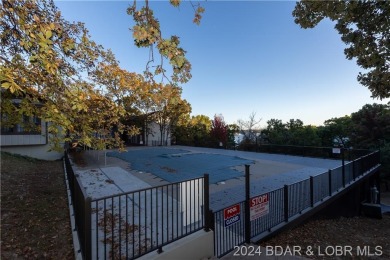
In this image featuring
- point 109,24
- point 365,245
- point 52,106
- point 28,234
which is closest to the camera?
point 52,106

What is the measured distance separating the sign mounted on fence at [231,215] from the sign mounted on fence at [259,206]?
44 centimetres

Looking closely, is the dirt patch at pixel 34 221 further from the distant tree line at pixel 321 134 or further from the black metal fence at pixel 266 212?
the distant tree line at pixel 321 134

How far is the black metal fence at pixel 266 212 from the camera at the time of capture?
4.19 meters

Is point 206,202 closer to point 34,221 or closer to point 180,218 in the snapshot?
point 180,218

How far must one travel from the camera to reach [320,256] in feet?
15.2

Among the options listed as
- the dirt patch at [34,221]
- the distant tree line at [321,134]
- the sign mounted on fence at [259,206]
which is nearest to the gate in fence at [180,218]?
the sign mounted on fence at [259,206]

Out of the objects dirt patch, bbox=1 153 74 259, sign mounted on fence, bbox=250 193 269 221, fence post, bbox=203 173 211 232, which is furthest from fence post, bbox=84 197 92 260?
sign mounted on fence, bbox=250 193 269 221

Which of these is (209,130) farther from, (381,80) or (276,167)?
(381,80)

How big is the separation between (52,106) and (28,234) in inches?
95.0

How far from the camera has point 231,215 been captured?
4109 millimetres

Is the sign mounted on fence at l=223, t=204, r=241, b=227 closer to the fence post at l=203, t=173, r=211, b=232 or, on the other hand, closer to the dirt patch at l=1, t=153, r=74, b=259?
the fence post at l=203, t=173, r=211, b=232

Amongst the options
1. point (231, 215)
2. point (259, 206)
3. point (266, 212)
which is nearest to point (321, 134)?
point (266, 212)

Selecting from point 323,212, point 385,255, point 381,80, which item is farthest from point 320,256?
point 381,80

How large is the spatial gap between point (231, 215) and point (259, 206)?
86 centimetres
